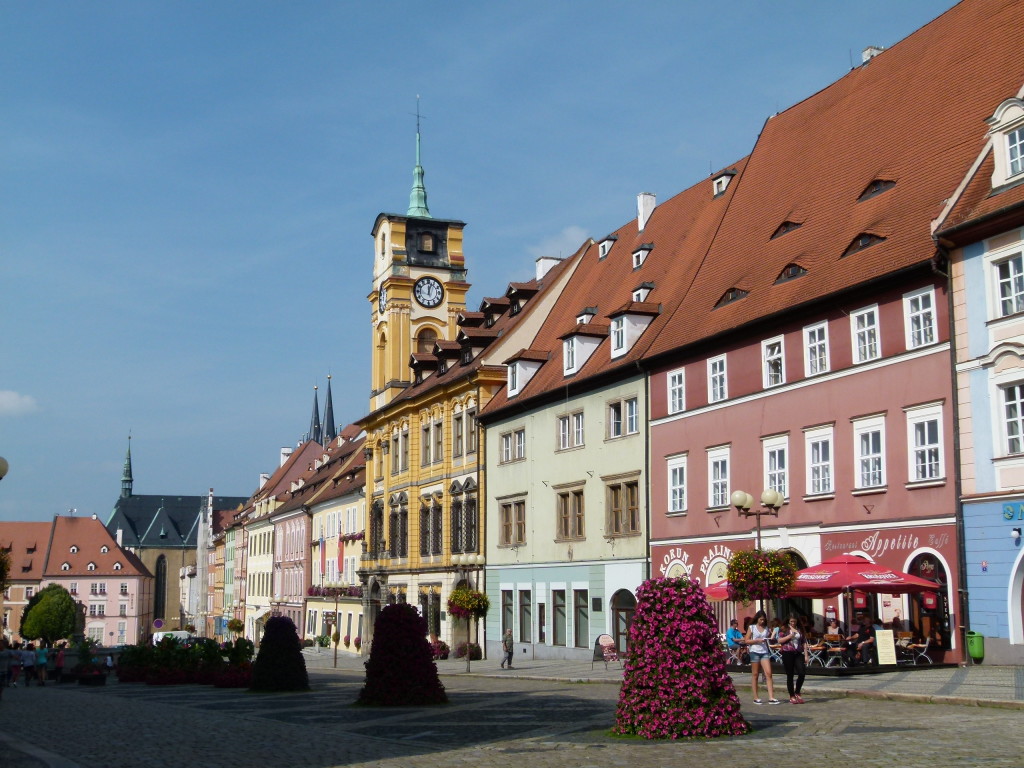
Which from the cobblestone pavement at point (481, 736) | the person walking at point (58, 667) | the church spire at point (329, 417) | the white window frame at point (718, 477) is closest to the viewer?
the cobblestone pavement at point (481, 736)

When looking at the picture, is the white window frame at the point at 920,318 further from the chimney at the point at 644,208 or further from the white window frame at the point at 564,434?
the chimney at the point at 644,208

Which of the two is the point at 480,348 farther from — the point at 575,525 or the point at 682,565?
the point at 682,565

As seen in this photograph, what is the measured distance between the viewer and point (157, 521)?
170000 millimetres

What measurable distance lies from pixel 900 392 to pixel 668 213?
20043mm

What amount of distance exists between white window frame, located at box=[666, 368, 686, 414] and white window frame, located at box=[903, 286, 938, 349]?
969 cm

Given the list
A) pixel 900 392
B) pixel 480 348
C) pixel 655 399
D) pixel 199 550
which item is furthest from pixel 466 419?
pixel 199 550

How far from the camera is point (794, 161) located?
1522 inches

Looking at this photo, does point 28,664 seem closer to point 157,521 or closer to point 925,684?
point 925,684

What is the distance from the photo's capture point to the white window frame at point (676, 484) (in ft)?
122

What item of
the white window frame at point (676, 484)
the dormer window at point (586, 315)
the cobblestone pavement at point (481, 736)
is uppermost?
the dormer window at point (586, 315)

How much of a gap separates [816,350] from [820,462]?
2.91 m

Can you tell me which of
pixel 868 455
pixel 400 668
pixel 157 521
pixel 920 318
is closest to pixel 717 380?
pixel 868 455

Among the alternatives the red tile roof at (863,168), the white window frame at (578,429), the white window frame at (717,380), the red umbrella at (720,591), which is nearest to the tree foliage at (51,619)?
the white window frame at (578,429)

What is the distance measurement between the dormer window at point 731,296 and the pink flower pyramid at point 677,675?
67.4 ft
